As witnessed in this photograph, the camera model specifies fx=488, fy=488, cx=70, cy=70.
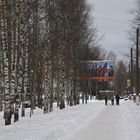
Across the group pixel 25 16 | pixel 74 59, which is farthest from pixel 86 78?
pixel 25 16

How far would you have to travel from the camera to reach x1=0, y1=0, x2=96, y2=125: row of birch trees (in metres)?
21.8

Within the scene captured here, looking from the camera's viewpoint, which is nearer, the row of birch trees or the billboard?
the row of birch trees

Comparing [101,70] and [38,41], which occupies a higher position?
[38,41]

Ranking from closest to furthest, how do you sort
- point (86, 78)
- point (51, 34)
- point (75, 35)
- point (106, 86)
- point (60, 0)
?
point (51, 34), point (60, 0), point (75, 35), point (86, 78), point (106, 86)

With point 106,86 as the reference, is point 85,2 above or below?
above

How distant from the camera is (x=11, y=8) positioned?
2195 centimetres

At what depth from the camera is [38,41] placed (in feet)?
125

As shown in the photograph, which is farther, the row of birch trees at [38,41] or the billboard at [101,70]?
the billboard at [101,70]

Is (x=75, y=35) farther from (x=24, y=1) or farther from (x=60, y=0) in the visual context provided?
(x=24, y=1)

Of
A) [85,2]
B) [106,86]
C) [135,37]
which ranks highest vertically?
[85,2]

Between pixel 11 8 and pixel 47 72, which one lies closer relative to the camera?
pixel 11 8

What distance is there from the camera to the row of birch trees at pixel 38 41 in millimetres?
21781

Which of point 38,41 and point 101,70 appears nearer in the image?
point 38,41

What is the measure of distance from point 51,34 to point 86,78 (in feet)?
145
